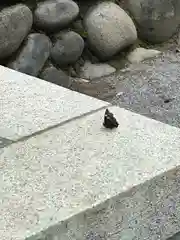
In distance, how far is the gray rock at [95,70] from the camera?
11.4 feet

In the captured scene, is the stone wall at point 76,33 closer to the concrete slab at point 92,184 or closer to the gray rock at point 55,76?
the gray rock at point 55,76

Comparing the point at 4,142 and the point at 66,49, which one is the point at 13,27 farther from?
the point at 4,142

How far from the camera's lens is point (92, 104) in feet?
6.07

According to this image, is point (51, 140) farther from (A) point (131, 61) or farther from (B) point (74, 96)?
(A) point (131, 61)

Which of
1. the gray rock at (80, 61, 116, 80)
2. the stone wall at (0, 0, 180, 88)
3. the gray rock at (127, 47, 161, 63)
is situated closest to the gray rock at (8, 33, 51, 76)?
the stone wall at (0, 0, 180, 88)

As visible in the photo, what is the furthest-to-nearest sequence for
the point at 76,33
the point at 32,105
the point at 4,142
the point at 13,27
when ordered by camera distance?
1. the point at 76,33
2. the point at 13,27
3. the point at 32,105
4. the point at 4,142

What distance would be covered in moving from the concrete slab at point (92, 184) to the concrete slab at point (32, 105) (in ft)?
0.21

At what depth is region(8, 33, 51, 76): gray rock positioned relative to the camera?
325cm

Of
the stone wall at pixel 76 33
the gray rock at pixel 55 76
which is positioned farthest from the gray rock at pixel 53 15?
the gray rock at pixel 55 76

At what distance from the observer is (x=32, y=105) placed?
1.83 m

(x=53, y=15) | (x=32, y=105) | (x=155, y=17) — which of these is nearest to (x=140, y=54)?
(x=155, y=17)

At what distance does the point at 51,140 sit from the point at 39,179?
21cm

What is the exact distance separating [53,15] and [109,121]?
1.88m

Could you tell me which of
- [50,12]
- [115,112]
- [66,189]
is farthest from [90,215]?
[50,12]
